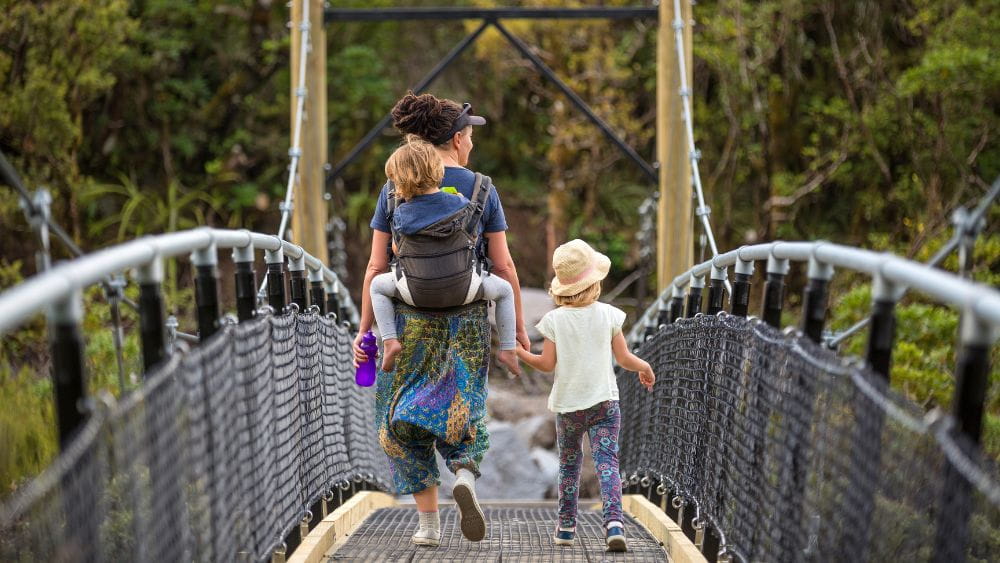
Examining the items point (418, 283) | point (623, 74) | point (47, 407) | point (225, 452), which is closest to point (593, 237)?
point (623, 74)

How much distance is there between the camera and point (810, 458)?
6.91 ft

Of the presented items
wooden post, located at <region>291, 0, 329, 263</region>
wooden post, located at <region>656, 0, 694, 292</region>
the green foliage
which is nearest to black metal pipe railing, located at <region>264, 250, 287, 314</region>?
the green foliage

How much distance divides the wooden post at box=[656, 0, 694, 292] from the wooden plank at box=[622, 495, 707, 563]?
269 cm

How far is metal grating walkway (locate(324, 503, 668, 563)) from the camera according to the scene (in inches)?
122

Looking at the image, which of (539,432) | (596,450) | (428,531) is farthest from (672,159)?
(428,531)

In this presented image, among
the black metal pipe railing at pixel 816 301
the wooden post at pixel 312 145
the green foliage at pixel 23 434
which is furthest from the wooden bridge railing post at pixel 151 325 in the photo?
Result: the wooden post at pixel 312 145

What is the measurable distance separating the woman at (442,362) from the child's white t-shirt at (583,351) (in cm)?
13

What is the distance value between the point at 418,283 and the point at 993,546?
219 centimetres

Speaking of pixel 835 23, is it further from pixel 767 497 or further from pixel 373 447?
pixel 767 497

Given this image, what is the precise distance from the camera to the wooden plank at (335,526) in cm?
296

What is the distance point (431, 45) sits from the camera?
12406 mm

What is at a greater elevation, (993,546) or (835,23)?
(835,23)

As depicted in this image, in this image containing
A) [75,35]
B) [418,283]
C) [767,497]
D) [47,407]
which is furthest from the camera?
[75,35]

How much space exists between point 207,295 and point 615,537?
1.35m
